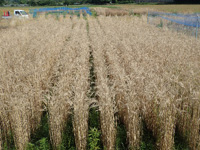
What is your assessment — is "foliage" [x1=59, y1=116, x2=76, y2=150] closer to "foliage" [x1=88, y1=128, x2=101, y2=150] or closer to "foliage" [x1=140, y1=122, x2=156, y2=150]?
"foliage" [x1=88, y1=128, x2=101, y2=150]

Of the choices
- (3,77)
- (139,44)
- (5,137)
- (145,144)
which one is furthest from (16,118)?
(139,44)

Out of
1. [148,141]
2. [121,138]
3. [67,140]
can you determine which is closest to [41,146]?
[67,140]

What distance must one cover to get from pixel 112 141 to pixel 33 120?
1.74 metres

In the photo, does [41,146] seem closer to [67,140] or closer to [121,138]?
[67,140]

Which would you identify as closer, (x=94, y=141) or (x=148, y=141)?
(x=94, y=141)

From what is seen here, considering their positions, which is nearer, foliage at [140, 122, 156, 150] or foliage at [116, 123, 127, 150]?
foliage at [140, 122, 156, 150]

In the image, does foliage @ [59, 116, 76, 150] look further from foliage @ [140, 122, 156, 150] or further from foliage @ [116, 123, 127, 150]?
foliage @ [140, 122, 156, 150]

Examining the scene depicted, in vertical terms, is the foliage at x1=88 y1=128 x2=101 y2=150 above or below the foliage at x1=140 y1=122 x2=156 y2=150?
above

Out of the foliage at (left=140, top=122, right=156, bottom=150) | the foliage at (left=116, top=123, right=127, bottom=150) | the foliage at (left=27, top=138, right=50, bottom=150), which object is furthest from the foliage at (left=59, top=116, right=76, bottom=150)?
the foliage at (left=140, top=122, right=156, bottom=150)

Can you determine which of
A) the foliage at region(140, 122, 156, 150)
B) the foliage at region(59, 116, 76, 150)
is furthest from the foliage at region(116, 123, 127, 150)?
the foliage at region(59, 116, 76, 150)

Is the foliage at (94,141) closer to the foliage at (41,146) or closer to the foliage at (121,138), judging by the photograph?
the foliage at (121,138)

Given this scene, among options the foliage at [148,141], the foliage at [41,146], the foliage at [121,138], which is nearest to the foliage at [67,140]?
the foliage at [41,146]

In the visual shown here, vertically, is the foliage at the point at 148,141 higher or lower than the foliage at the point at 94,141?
lower

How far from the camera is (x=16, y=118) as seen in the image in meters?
3.90
